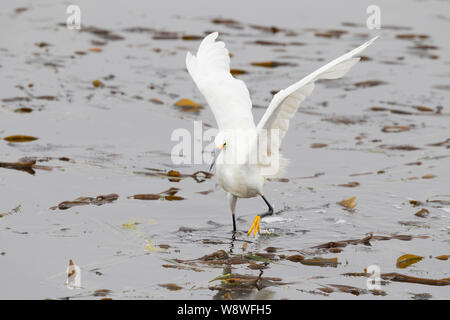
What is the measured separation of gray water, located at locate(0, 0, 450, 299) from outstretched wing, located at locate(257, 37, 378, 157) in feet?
2.95

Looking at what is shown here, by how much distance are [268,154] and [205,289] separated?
1.45 metres

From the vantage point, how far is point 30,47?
11.6 meters

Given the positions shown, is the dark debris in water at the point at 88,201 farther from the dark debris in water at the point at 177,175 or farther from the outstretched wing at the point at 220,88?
the outstretched wing at the point at 220,88

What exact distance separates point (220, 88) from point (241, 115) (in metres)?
0.34

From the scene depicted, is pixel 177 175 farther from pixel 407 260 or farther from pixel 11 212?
pixel 407 260

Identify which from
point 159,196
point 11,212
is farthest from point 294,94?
point 11,212

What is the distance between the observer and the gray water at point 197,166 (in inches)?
201

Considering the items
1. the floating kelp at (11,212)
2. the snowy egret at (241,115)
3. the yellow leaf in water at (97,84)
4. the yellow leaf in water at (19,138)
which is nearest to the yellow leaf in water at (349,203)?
A: the snowy egret at (241,115)

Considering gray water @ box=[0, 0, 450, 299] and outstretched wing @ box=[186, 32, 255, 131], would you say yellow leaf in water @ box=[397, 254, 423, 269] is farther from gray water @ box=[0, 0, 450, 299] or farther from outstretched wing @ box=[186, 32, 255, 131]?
outstretched wing @ box=[186, 32, 255, 131]

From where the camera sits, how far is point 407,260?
536 cm

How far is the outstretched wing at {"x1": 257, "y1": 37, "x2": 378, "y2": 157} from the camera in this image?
495cm

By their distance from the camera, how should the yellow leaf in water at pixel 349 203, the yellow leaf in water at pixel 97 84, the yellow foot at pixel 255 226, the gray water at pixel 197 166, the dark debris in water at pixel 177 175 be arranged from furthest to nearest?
the yellow leaf in water at pixel 97 84, the dark debris in water at pixel 177 175, the yellow leaf in water at pixel 349 203, the yellow foot at pixel 255 226, the gray water at pixel 197 166
